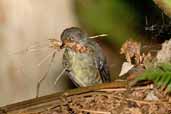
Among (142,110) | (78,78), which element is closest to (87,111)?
(142,110)

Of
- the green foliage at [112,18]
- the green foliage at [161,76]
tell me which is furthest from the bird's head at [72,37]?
the green foliage at [161,76]

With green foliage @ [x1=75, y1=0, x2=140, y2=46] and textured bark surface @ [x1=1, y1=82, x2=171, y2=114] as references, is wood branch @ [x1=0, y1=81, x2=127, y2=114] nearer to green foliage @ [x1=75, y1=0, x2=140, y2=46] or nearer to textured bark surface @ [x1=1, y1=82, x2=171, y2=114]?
textured bark surface @ [x1=1, y1=82, x2=171, y2=114]

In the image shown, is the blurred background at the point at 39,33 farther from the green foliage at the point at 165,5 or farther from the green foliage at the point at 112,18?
the green foliage at the point at 165,5

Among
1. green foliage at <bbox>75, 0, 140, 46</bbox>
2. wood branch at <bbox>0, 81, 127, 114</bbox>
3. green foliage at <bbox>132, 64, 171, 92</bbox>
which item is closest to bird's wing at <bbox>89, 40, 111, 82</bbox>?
green foliage at <bbox>75, 0, 140, 46</bbox>

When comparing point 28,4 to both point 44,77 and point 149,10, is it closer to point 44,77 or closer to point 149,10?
point 44,77

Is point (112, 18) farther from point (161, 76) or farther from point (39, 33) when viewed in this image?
point (161, 76)

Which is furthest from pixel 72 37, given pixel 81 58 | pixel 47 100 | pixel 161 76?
pixel 161 76
